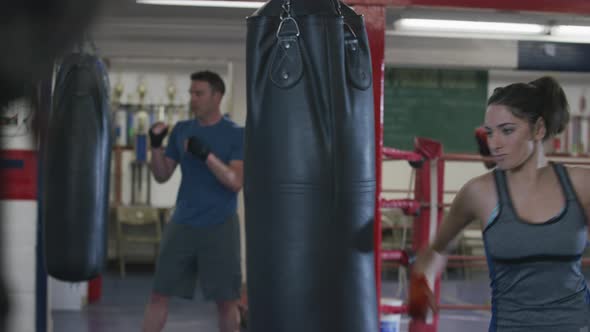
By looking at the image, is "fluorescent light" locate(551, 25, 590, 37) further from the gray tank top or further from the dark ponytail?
the gray tank top

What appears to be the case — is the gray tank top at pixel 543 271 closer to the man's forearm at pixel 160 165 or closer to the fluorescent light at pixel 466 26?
the man's forearm at pixel 160 165

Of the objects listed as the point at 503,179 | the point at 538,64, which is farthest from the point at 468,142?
the point at 503,179

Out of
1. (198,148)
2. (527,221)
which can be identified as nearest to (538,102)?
(527,221)

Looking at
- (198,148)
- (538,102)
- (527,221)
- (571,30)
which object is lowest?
(527,221)

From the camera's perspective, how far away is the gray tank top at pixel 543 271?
6.09 feet

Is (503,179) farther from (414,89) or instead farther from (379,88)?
(414,89)

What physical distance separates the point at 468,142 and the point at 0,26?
7.99m

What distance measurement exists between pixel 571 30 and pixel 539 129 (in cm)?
445

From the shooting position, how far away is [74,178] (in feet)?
6.82

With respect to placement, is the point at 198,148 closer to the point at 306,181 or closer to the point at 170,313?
the point at 306,181

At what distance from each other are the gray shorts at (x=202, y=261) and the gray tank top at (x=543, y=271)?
1.80 m

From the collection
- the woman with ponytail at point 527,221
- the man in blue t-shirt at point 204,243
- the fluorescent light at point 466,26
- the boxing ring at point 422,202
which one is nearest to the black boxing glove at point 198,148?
the man in blue t-shirt at point 204,243

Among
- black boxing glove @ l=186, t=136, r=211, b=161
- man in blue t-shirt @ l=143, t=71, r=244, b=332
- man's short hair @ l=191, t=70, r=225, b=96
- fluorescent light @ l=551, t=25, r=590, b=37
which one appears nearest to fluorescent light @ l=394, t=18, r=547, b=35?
fluorescent light @ l=551, t=25, r=590, b=37

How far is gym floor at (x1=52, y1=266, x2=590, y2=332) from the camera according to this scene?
5402 mm
